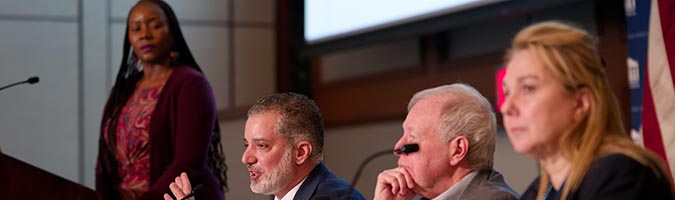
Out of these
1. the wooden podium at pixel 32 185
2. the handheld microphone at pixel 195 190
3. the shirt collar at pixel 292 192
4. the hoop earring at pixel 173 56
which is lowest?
the wooden podium at pixel 32 185

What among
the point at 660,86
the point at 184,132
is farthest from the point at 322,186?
the point at 660,86

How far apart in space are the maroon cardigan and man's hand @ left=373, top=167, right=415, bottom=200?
3.32 ft

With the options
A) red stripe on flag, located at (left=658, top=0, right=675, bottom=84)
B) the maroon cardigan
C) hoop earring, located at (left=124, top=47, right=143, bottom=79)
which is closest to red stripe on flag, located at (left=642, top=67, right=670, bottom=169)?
red stripe on flag, located at (left=658, top=0, right=675, bottom=84)

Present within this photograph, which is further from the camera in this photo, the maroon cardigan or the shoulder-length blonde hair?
the maroon cardigan

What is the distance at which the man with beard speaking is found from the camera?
10.2ft

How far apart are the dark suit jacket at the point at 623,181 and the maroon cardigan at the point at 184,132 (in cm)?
189

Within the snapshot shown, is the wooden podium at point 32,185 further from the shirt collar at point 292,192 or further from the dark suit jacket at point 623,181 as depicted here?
the dark suit jacket at point 623,181

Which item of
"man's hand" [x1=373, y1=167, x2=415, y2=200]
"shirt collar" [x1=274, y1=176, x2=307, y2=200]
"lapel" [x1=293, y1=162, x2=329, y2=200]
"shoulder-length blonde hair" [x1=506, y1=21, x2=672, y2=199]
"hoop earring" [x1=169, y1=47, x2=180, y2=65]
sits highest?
"shoulder-length blonde hair" [x1=506, y1=21, x2=672, y2=199]

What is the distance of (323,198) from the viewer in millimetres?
2475

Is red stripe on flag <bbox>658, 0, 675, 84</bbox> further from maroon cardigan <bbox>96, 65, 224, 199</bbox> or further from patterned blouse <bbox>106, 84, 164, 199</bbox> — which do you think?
patterned blouse <bbox>106, 84, 164, 199</bbox>

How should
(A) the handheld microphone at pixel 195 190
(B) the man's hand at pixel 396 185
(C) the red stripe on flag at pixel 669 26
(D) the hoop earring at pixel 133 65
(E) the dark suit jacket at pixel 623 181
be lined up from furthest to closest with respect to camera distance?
1. (D) the hoop earring at pixel 133 65
2. (C) the red stripe on flag at pixel 669 26
3. (A) the handheld microphone at pixel 195 190
4. (B) the man's hand at pixel 396 185
5. (E) the dark suit jacket at pixel 623 181

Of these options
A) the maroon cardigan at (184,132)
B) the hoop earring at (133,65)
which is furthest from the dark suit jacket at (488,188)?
the hoop earring at (133,65)

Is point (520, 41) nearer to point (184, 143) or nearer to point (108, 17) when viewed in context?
point (184, 143)

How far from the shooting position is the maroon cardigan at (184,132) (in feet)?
11.8
